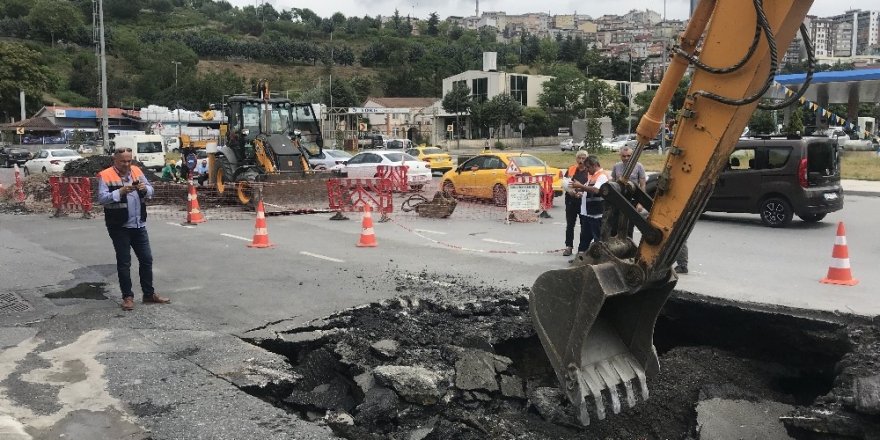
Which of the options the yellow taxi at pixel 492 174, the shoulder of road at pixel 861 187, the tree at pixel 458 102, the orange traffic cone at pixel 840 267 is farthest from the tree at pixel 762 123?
the orange traffic cone at pixel 840 267

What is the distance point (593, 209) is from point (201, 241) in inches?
284

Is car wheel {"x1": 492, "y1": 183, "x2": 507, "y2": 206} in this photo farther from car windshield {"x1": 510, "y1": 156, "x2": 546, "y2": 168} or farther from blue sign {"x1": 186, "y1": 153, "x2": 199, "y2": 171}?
blue sign {"x1": 186, "y1": 153, "x2": 199, "y2": 171}

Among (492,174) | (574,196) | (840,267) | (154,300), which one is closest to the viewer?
(154,300)

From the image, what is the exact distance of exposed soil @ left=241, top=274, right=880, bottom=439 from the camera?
4.58 m

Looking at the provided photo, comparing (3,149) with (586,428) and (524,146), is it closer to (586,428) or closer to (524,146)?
(524,146)

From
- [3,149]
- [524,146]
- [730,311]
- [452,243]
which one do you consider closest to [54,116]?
[3,149]

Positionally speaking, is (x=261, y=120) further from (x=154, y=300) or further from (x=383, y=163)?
(x=154, y=300)

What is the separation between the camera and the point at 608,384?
4035 mm

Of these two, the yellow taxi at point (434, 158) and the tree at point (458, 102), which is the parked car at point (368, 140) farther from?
the yellow taxi at point (434, 158)

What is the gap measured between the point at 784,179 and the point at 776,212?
0.72 metres

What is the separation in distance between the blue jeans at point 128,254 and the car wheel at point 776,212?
40.4ft

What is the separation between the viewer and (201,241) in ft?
39.9

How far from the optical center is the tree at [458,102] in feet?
241

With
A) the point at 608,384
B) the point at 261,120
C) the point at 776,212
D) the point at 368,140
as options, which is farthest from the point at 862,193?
the point at 368,140
